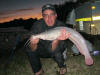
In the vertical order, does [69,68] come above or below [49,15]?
below

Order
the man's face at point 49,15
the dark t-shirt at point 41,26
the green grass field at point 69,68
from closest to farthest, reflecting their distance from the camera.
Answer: the man's face at point 49,15 < the dark t-shirt at point 41,26 < the green grass field at point 69,68

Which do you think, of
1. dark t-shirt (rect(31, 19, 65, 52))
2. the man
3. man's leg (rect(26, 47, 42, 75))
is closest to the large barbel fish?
the man

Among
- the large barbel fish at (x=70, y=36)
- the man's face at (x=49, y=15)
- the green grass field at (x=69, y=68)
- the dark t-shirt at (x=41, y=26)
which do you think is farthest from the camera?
the green grass field at (x=69, y=68)

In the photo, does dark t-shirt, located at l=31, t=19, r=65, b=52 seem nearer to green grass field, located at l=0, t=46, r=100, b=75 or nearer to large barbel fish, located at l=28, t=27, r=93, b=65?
large barbel fish, located at l=28, t=27, r=93, b=65

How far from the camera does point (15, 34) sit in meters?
18.6

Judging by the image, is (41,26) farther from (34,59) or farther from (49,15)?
(34,59)

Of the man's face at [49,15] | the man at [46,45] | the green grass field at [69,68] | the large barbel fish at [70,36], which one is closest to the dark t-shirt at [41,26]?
the man at [46,45]

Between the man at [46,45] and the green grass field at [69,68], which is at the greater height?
the man at [46,45]

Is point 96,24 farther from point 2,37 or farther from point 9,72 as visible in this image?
point 2,37

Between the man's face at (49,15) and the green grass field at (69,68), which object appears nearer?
the man's face at (49,15)

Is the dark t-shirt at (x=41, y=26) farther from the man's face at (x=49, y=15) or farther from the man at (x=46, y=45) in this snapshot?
the man's face at (x=49, y=15)

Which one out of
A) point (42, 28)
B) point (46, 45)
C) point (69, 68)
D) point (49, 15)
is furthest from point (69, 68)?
point (49, 15)

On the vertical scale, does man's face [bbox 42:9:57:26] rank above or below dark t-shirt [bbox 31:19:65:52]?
above

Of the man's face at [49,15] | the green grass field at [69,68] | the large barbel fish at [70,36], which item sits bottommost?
the green grass field at [69,68]
